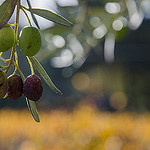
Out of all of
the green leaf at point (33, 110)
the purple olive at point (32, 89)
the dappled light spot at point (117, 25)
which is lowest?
the dappled light spot at point (117, 25)

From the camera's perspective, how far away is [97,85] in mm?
11492

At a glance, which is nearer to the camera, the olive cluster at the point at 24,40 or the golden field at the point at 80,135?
the olive cluster at the point at 24,40

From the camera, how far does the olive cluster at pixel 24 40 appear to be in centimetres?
47

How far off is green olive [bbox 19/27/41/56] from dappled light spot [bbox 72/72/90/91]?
11580mm

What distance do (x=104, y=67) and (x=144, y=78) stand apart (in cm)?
146

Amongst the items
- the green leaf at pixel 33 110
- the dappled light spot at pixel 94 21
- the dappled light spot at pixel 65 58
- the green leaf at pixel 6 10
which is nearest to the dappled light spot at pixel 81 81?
the dappled light spot at pixel 65 58

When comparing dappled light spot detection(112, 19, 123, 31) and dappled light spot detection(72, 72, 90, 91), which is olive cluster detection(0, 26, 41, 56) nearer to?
dappled light spot detection(112, 19, 123, 31)

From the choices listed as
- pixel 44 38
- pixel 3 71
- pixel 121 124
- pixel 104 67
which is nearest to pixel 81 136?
pixel 121 124

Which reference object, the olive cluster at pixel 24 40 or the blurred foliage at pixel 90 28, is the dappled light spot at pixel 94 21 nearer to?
the blurred foliage at pixel 90 28

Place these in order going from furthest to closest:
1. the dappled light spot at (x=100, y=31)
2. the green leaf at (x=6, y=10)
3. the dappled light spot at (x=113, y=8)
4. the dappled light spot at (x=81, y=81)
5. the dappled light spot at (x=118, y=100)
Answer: the dappled light spot at (x=81, y=81) < the dappled light spot at (x=118, y=100) < the dappled light spot at (x=100, y=31) < the dappled light spot at (x=113, y=8) < the green leaf at (x=6, y=10)

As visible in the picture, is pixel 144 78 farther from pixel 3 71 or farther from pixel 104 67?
pixel 3 71

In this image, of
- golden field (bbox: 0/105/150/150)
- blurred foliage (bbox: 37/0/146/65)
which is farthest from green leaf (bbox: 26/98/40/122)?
golden field (bbox: 0/105/150/150)

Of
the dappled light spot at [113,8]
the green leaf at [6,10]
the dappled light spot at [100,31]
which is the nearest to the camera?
the green leaf at [6,10]

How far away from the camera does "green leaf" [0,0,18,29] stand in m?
0.45
